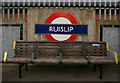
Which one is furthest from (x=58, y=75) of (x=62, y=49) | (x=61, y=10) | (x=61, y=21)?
(x=61, y=10)

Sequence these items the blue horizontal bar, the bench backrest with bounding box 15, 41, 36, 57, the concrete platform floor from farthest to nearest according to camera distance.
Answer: the blue horizontal bar → the bench backrest with bounding box 15, 41, 36, 57 → the concrete platform floor

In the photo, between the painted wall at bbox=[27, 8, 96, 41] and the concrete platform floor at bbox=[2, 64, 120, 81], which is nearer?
the concrete platform floor at bbox=[2, 64, 120, 81]

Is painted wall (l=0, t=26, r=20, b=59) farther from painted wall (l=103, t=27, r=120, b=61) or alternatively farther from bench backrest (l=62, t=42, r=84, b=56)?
painted wall (l=103, t=27, r=120, b=61)

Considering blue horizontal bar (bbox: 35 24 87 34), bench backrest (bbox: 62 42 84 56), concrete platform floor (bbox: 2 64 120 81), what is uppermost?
blue horizontal bar (bbox: 35 24 87 34)

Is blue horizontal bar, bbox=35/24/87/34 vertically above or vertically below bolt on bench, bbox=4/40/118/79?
above

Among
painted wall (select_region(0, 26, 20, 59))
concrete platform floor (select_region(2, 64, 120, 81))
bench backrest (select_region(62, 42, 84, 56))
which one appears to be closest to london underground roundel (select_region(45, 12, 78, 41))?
bench backrest (select_region(62, 42, 84, 56))

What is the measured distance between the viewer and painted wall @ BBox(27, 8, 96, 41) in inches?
152

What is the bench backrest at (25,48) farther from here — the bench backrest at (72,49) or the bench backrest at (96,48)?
the bench backrest at (96,48)

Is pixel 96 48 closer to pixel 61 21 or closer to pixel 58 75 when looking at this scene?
pixel 58 75

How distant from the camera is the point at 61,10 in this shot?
3873 mm

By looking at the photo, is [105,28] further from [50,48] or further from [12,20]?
[12,20]

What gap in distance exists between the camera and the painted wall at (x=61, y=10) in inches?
152

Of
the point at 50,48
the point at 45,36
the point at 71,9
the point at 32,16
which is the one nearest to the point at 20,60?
the point at 50,48

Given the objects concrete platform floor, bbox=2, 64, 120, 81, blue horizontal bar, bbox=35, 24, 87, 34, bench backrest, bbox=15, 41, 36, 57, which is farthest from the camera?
blue horizontal bar, bbox=35, 24, 87, 34
